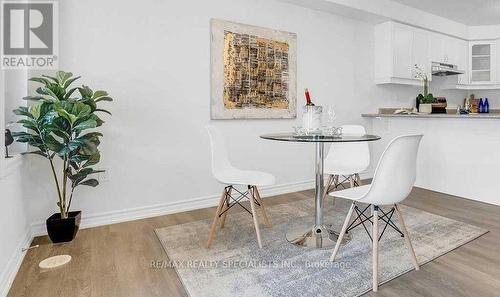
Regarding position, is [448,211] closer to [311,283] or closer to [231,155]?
[311,283]

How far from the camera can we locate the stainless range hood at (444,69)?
190 inches

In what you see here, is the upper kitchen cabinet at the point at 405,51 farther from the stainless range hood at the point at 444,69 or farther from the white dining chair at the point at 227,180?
the white dining chair at the point at 227,180

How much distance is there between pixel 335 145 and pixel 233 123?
1.19 meters

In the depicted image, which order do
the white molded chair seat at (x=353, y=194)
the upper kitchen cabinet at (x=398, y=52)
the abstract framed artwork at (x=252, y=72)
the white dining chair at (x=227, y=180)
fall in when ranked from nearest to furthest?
the white molded chair seat at (x=353, y=194) < the white dining chair at (x=227, y=180) < the abstract framed artwork at (x=252, y=72) < the upper kitchen cabinet at (x=398, y=52)

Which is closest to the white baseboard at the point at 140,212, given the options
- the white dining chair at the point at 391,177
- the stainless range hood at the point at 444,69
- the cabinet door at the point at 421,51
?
the white dining chair at the point at 391,177

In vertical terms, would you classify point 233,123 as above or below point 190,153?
above

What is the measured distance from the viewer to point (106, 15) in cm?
267

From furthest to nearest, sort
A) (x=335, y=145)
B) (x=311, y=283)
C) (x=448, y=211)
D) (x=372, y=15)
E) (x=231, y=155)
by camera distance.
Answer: (x=372, y=15)
(x=231, y=155)
(x=335, y=145)
(x=448, y=211)
(x=311, y=283)

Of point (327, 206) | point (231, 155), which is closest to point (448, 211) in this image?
point (327, 206)

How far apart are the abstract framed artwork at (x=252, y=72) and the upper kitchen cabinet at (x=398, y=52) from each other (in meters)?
1.63

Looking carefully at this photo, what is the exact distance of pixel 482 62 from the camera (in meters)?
5.50

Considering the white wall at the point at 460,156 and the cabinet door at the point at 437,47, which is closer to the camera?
the white wall at the point at 460,156

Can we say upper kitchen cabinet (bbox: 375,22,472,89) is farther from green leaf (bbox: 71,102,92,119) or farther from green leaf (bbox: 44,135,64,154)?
green leaf (bbox: 44,135,64,154)

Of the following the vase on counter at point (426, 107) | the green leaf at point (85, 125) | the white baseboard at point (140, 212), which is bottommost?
the white baseboard at point (140, 212)
